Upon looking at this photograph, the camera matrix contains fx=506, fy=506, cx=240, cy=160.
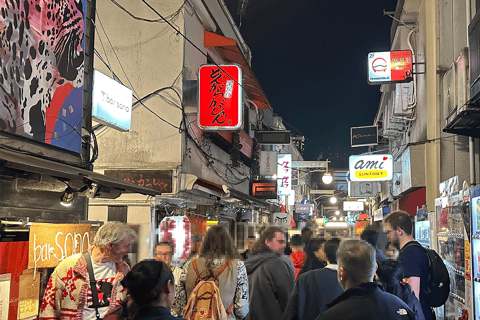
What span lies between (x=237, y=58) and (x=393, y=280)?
1395 cm

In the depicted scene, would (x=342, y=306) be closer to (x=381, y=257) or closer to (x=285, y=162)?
(x=381, y=257)

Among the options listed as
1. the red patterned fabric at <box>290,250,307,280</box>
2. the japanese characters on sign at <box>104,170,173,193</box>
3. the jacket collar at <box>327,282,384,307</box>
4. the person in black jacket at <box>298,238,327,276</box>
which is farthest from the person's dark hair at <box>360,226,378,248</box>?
the japanese characters on sign at <box>104,170,173,193</box>

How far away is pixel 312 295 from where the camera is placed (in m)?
5.10

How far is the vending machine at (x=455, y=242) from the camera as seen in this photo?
812cm

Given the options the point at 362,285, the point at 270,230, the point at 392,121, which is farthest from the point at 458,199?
the point at 392,121

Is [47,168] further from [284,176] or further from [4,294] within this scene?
[284,176]

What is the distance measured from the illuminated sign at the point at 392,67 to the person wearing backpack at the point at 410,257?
11.8 meters

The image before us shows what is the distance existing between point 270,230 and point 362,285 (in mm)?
3364

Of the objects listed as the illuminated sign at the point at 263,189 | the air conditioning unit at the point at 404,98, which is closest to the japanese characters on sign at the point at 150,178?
the air conditioning unit at the point at 404,98

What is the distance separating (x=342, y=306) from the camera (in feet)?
11.3

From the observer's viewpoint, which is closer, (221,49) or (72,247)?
(72,247)

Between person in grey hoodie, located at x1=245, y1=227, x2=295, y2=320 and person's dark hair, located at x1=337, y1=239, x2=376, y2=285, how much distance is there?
116 inches

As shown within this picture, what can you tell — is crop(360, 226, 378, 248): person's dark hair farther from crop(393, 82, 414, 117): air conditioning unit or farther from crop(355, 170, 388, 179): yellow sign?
crop(355, 170, 388, 179): yellow sign

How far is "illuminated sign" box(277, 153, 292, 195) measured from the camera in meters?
30.6
